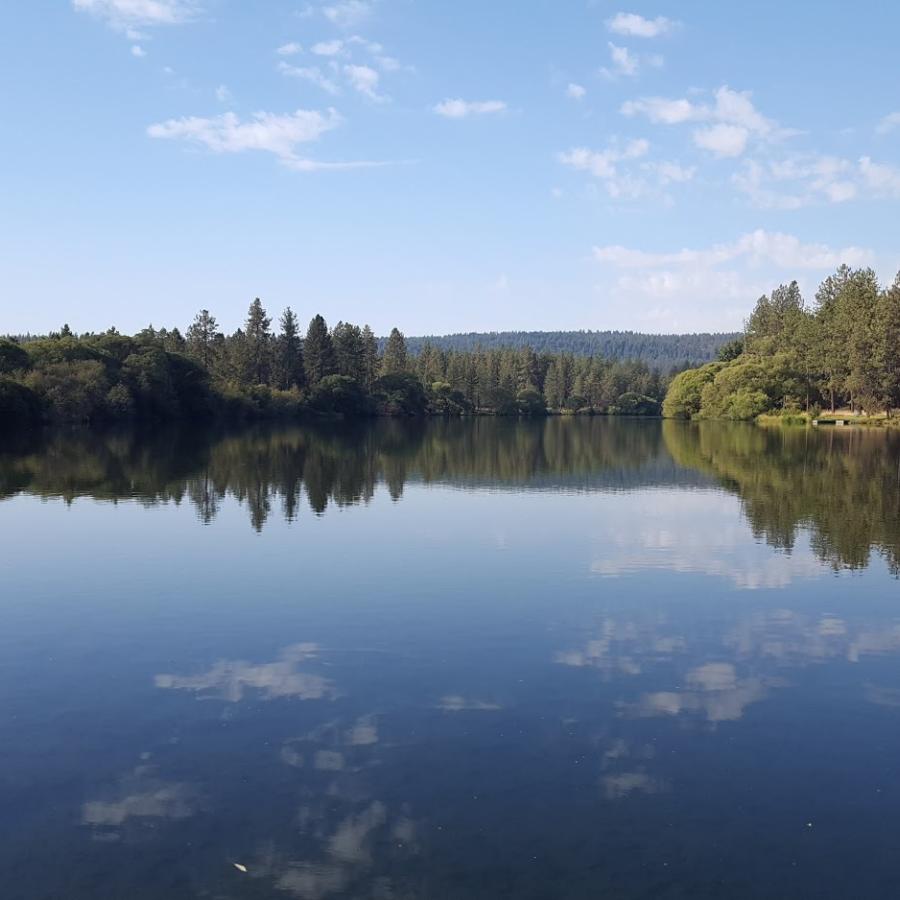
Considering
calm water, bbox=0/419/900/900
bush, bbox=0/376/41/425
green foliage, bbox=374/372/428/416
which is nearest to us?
calm water, bbox=0/419/900/900

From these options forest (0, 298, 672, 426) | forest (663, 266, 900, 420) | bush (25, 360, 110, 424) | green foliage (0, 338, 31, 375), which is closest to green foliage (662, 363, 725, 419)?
forest (663, 266, 900, 420)

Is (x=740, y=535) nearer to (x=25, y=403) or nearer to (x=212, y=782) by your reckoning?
(x=212, y=782)

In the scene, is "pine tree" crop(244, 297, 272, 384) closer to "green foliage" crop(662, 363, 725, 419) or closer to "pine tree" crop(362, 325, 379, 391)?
"pine tree" crop(362, 325, 379, 391)

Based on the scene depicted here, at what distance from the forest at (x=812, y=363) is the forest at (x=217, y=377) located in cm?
5721

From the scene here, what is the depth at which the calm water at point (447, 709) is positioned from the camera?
9133 mm

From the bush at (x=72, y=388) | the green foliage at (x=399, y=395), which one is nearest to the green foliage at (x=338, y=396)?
the green foliage at (x=399, y=395)

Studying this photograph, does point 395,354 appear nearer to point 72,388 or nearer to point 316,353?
point 316,353

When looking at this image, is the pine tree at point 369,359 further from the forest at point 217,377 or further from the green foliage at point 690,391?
the green foliage at point 690,391

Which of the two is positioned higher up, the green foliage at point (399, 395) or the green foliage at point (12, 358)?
the green foliage at point (12, 358)

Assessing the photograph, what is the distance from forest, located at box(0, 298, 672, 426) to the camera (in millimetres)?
98625

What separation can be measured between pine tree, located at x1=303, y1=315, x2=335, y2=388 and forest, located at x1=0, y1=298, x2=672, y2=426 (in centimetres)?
18

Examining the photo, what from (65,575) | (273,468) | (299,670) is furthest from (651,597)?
(273,468)

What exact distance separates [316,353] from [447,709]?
145m

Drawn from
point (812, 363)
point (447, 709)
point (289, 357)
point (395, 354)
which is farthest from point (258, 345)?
point (447, 709)
